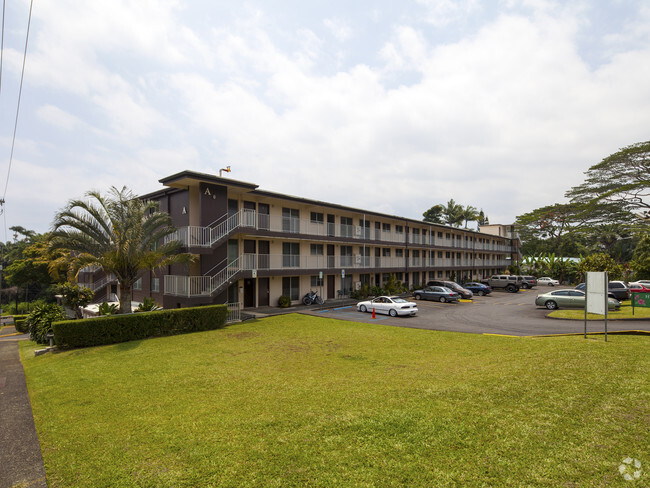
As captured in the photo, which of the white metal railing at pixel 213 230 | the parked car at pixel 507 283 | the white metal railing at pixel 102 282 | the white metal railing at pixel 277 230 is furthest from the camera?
the parked car at pixel 507 283

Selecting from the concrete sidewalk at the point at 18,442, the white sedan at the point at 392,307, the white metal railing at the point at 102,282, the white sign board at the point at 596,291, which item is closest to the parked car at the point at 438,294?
the white sedan at the point at 392,307

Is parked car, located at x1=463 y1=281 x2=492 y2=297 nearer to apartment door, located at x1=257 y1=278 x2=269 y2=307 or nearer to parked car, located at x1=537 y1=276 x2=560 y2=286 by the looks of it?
parked car, located at x1=537 y1=276 x2=560 y2=286

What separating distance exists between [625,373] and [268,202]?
2193cm

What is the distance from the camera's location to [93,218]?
17.1 metres

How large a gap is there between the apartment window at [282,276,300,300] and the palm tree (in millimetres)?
10071

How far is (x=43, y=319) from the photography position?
17.2 m

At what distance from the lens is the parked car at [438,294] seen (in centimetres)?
3183

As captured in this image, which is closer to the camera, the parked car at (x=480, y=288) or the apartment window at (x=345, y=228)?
the apartment window at (x=345, y=228)

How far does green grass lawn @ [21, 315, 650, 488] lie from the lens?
15.3 ft

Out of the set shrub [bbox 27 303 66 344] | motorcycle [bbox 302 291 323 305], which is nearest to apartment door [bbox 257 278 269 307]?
motorcycle [bbox 302 291 323 305]

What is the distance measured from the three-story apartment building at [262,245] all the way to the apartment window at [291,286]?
8cm

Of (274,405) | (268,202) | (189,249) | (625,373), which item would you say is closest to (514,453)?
(274,405)

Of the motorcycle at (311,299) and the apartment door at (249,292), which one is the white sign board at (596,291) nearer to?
the motorcycle at (311,299)

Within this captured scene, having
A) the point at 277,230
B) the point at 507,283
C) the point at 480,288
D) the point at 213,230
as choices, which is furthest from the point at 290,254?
the point at 507,283
